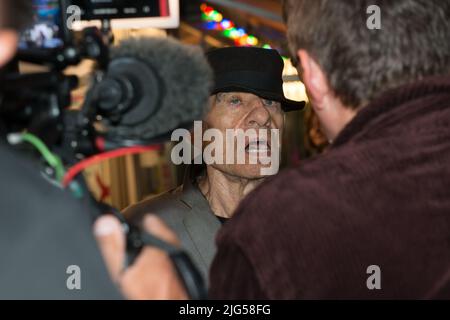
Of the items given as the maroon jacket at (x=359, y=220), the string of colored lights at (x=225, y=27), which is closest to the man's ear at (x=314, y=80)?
the maroon jacket at (x=359, y=220)

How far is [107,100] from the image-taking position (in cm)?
126

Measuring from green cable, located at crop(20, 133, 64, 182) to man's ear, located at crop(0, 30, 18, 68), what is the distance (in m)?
0.17

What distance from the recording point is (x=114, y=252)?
1.22m

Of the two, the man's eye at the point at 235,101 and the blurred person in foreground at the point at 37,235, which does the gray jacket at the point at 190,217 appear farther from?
the blurred person in foreground at the point at 37,235

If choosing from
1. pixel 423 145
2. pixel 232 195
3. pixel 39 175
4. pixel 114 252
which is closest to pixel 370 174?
pixel 423 145

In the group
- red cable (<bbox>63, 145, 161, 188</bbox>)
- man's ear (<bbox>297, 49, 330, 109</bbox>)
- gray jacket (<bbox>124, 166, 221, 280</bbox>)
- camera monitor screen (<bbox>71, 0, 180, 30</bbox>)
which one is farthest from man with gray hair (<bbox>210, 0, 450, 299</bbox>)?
gray jacket (<bbox>124, 166, 221, 280</bbox>)

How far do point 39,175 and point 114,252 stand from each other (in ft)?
0.74

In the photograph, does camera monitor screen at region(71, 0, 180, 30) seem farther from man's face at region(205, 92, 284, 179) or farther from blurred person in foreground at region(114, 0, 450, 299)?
blurred person in foreground at region(114, 0, 450, 299)

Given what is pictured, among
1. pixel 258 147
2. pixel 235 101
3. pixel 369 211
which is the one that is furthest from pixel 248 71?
pixel 369 211

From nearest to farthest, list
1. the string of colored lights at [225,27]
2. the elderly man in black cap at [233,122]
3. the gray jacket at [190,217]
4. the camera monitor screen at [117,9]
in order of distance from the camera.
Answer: the camera monitor screen at [117,9], the gray jacket at [190,217], the elderly man in black cap at [233,122], the string of colored lights at [225,27]

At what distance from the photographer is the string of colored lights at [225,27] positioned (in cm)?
709

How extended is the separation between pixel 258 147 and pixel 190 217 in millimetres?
372

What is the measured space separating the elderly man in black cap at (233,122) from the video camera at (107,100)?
4.57ft

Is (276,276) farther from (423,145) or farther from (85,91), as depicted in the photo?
(85,91)
